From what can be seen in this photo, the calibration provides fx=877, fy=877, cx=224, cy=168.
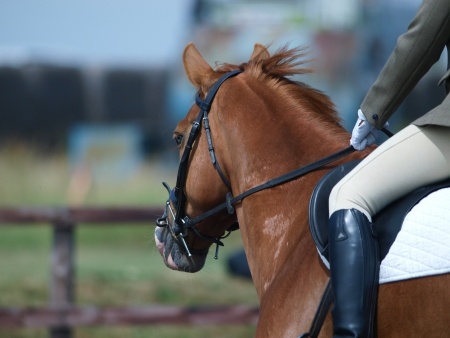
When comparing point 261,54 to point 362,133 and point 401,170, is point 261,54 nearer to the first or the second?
point 362,133

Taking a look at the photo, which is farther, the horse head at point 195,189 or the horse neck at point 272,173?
the horse head at point 195,189

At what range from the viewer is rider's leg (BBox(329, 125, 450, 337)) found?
328cm

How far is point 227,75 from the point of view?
416 cm

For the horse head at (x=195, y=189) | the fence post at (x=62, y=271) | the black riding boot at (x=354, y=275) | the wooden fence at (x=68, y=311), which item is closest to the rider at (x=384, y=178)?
the black riding boot at (x=354, y=275)

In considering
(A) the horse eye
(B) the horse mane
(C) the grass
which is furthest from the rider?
(C) the grass

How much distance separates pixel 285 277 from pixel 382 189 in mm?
589

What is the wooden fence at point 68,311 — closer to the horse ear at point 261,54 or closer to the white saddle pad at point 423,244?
the horse ear at point 261,54

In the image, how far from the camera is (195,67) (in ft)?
14.1

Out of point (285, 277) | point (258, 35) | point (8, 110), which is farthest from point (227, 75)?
point (8, 110)

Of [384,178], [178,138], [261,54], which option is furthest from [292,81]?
[384,178]

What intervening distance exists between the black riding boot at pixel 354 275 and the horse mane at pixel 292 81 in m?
0.78

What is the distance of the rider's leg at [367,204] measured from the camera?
3275 millimetres

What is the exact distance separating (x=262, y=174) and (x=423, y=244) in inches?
37.1

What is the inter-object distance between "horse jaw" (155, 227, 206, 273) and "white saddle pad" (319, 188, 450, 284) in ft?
4.48
